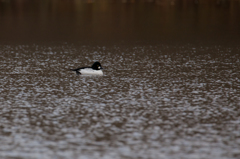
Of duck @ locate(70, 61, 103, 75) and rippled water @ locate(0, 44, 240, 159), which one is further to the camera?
duck @ locate(70, 61, 103, 75)

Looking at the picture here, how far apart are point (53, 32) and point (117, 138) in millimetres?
Answer: 39218

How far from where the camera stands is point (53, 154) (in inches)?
509

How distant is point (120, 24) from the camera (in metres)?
59.7

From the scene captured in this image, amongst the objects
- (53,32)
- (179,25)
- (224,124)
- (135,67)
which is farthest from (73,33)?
(224,124)

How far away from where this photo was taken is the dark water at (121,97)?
13.8 meters

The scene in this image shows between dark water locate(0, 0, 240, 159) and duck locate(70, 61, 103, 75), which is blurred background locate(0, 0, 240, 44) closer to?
dark water locate(0, 0, 240, 159)

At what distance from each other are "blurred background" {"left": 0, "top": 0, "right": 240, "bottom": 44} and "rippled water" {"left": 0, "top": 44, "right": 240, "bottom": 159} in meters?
13.4

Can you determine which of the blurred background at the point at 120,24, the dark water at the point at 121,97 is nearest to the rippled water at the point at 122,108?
the dark water at the point at 121,97

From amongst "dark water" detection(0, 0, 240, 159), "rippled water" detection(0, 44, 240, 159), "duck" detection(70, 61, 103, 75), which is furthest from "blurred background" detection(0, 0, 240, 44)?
"duck" detection(70, 61, 103, 75)

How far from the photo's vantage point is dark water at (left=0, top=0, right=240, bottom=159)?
13.8m

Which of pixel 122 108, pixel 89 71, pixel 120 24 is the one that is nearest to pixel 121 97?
pixel 122 108

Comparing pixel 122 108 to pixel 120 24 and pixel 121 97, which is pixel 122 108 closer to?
pixel 121 97

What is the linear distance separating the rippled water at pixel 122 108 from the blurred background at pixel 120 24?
13.4 m

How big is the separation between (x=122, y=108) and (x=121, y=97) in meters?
2.29
